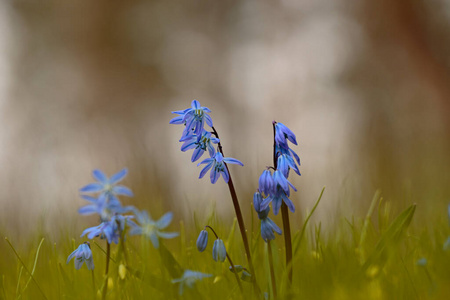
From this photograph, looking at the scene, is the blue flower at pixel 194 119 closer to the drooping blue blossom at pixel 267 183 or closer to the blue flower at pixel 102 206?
the drooping blue blossom at pixel 267 183

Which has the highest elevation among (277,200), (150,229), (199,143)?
(199,143)

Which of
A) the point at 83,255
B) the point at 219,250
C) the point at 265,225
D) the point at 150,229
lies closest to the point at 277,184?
the point at 265,225

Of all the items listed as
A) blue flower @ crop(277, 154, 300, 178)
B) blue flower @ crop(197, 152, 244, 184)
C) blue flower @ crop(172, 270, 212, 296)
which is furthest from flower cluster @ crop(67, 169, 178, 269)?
blue flower @ crop(277, 154, 300, 178)

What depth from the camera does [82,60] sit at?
1063 cm

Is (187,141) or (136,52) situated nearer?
(187,141)

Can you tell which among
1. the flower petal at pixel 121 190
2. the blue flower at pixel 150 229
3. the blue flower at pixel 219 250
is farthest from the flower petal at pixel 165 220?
the blue flower at pixel 219 250

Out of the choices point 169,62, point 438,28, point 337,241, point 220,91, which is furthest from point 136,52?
point 337,241

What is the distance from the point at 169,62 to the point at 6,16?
378 centimetres

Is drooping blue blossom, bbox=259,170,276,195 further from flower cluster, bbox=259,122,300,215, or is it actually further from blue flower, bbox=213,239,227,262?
blue flower, bbox=213,239,227,262

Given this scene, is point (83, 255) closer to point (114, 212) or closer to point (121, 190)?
point (114, 212)

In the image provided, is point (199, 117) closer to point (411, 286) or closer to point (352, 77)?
point (411, 286)

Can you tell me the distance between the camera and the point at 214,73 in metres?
9.76

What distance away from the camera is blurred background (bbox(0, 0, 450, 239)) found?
8383mm

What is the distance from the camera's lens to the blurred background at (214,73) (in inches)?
330
